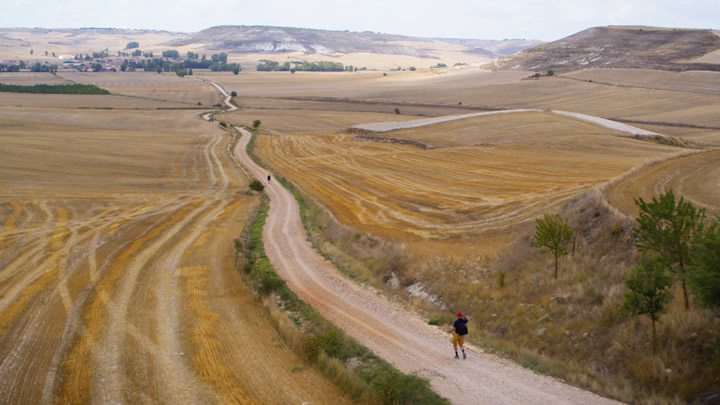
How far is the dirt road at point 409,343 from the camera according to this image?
45.0ft

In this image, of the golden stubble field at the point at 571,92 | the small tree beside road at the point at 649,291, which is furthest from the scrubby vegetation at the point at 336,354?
the golden stubble field at the point at 571,92

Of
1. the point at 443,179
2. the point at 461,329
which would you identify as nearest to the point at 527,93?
the point at 443,179

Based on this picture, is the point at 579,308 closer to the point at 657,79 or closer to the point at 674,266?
the point at 674,266

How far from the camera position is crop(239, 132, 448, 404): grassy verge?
44.7ft

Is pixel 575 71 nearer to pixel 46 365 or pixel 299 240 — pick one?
pixel 299 240

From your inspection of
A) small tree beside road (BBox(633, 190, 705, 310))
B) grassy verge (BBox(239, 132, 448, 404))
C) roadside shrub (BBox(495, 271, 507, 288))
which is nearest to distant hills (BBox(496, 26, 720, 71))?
roadside shrub (BBox(495, 271, 507, 288))

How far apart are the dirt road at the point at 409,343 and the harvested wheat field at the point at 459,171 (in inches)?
237

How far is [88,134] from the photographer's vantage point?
7625 centimetres

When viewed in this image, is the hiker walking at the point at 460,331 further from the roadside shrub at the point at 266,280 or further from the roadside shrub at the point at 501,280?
the roadside shrub at the point at 266,280

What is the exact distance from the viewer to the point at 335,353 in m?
16.2

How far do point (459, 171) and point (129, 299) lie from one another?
1520 inches

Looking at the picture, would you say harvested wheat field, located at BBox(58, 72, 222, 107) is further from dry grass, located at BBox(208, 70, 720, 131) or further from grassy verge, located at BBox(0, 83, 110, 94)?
dry grass, located at BBox(208, 70, 720, 131)

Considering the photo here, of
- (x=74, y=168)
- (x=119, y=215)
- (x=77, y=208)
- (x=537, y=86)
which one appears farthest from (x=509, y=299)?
(x=537, y=86)

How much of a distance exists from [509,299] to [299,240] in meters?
15.3
